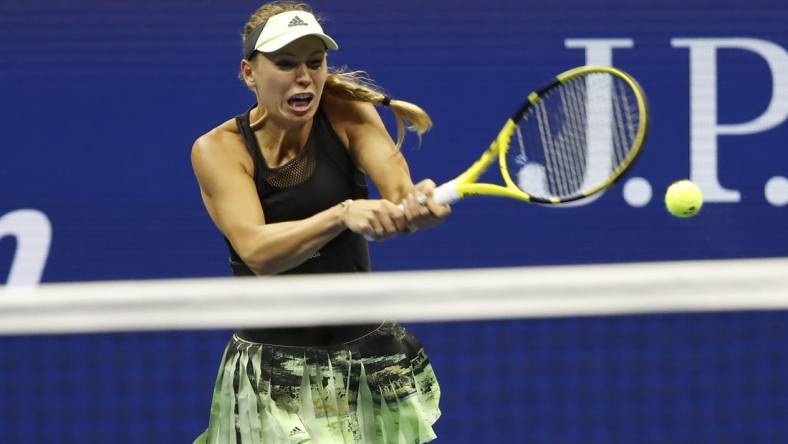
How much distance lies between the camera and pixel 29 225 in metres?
4.85

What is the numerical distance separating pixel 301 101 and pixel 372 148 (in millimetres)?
185

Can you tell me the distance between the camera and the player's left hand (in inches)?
114

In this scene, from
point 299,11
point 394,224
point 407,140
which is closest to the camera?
point 394,224

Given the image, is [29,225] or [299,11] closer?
[299,11]

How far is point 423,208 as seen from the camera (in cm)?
290

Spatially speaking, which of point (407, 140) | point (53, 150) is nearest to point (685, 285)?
point (407, 140)

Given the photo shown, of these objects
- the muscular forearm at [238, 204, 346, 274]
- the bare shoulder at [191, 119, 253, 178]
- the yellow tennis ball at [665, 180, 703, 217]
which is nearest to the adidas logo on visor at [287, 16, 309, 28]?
the bare shoulder at [191, 119, 253, 178]

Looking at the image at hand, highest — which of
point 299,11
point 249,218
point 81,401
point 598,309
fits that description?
point 299,11

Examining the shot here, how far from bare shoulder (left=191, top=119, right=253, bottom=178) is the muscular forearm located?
0.18 metres

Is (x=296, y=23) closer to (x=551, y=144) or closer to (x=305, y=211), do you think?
(x=305, y=211)

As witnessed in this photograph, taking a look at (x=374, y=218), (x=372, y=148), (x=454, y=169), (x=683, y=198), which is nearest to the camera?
(x=374, y=218)

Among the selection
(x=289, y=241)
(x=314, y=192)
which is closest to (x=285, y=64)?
(x=314, y=192)

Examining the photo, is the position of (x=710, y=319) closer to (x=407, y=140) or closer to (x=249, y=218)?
(x=407, y=140)

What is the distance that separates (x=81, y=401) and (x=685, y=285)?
2478 mm
